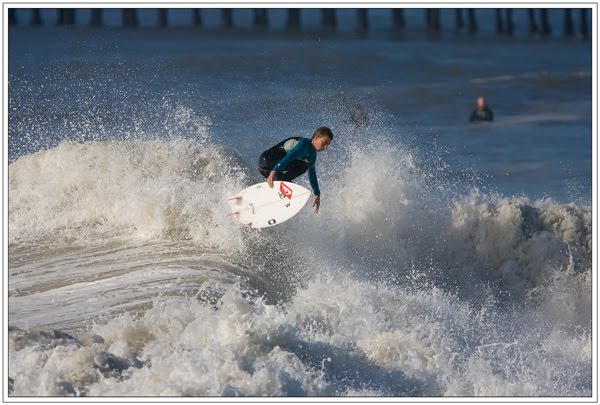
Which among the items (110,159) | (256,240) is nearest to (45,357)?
(256,240)

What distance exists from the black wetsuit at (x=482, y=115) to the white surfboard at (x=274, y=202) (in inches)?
366

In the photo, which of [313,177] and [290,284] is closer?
[313,177]

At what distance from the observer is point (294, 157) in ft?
25.5

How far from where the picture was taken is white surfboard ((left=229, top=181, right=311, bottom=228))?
8078mm

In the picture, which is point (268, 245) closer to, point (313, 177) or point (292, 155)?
point (313, 177)

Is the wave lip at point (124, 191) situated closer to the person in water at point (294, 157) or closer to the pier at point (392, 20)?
the person in water at point (294, 157)

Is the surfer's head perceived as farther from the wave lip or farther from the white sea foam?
the wave lip

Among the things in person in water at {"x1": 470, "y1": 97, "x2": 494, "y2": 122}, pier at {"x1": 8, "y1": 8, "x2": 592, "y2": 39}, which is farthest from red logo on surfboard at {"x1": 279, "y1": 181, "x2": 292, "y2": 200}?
pier at {"x1": 8, "y1": 8, "x2": 592, "y2": 39}

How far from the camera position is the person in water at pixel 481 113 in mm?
16953

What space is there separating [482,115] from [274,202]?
31.5 ft

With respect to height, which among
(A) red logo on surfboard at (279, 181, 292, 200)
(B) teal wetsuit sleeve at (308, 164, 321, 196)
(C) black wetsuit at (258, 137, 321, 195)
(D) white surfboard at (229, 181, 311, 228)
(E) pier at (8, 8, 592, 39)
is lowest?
(E) pier at (8, 8, 592, 39)

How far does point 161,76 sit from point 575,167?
19.6ft

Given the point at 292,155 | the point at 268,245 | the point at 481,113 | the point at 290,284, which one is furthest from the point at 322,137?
the point at 481,113

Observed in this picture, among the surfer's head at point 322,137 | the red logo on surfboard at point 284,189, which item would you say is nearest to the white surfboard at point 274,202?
the red logo on surfboard at point 284,189
